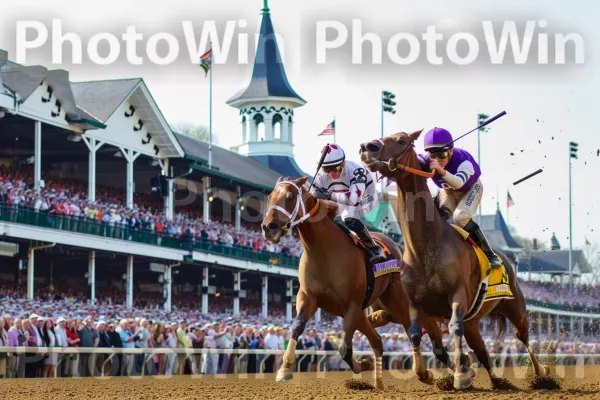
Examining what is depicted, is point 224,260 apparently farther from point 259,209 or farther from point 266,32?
point 266,32

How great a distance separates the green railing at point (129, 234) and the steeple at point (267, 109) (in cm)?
1425

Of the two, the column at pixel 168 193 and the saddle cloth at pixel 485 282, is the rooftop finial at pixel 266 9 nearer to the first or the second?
the column at pixel 168 193

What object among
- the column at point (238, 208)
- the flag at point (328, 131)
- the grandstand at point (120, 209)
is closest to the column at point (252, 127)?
the grandstand at point (120, 209)

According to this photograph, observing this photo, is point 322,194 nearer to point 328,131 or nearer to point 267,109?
point 328,131

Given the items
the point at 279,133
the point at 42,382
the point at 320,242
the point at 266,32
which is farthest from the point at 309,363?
the point at 266,32

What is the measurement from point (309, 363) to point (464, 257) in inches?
509

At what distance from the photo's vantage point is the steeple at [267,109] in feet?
166

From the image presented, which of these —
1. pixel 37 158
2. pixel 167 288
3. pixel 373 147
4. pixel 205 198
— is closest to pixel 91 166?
pixel 37 158

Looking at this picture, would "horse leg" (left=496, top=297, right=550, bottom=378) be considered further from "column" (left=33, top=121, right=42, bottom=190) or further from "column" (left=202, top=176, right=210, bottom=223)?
"column" (left=202, top=176, right=210, bottom=223)

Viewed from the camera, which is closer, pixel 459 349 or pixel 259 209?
pixel 459 349

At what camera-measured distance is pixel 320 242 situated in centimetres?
1001

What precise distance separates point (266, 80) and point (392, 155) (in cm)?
4257

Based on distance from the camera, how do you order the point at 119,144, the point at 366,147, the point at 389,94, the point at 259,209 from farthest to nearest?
the point at 259,209
the point at 389,94
the point at 119,144
the point at 366,147

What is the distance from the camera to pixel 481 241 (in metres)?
10.3
